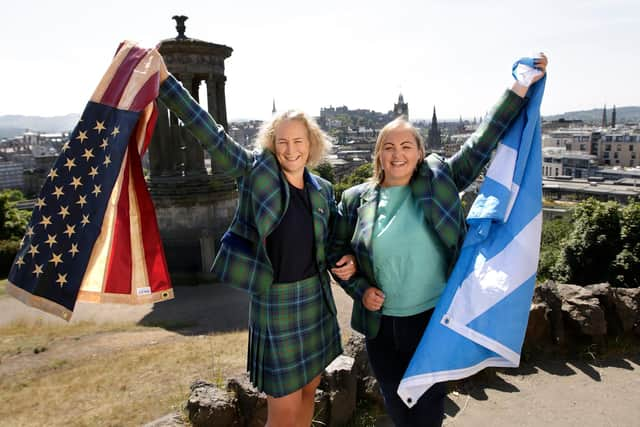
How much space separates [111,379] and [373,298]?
5133 millimetres

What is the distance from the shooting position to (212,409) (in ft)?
13.6

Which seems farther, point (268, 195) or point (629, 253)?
point (629, 253)

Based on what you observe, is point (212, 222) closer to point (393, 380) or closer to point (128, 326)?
point (128, 326)

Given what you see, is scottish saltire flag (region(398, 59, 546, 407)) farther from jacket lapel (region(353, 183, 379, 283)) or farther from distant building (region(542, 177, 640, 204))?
distant building (region(542, 177, 640, 204))

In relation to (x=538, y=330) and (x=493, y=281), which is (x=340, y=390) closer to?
(x=493, y=281)

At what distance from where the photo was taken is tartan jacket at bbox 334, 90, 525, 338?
3004mm

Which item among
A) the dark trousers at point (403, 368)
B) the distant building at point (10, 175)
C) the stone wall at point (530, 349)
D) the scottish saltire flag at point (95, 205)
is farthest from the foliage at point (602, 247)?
the distant building at point (10, 175)

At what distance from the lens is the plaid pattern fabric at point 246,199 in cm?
285

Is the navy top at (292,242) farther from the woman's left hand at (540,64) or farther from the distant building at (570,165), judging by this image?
the distant building at (570,165)

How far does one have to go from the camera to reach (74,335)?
1043 centimetres

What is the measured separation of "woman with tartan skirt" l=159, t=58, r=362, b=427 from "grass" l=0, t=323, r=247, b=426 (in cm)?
251

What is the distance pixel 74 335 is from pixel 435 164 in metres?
9.79

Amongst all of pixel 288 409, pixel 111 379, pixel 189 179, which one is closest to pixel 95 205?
pixel 288 409

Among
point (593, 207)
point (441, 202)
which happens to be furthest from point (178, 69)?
point (441, 202)
